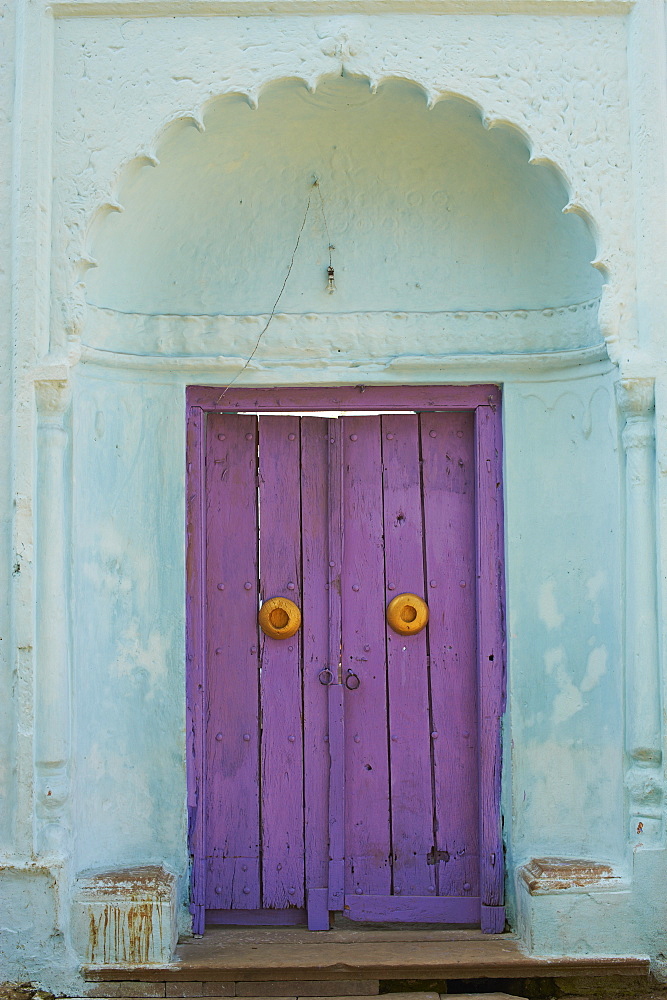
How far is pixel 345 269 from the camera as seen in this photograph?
415 cm

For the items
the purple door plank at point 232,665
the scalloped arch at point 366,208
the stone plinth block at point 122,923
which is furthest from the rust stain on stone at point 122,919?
the scalloped arch at point 366,208

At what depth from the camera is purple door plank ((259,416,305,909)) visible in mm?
4047

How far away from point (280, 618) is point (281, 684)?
26 cm

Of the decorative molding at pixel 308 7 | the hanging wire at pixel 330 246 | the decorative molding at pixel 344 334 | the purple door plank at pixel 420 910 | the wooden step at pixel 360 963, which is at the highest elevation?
the decorative molding at pixel 308 7

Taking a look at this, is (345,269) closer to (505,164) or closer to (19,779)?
(505,164)

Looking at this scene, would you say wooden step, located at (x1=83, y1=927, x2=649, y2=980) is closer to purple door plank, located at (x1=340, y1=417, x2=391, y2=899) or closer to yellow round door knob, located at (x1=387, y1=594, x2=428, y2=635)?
purple door plank, located at (x1=340, y1=417, x2=391, y2=899)

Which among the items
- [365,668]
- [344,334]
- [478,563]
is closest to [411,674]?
[365,668]

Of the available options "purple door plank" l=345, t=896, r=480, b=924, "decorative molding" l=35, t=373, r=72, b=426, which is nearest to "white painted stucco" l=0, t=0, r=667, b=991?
"decorative molding" l=35, t=373, r=72, b=426

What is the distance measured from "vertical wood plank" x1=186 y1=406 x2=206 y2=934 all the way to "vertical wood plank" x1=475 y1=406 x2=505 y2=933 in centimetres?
108

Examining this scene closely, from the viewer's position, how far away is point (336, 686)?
4070mm

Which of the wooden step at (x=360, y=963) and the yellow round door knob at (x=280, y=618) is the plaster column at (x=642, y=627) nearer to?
the wooden step at (x=360, y=963)

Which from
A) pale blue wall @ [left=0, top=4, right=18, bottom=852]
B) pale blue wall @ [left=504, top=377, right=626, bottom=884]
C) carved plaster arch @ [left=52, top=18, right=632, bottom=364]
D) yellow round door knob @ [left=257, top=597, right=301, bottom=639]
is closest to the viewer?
pale blue wall @ [left=0, top=4, right=18, bottom=852]

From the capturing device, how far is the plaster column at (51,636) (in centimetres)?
350

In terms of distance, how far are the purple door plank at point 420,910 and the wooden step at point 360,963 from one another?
0.17m
